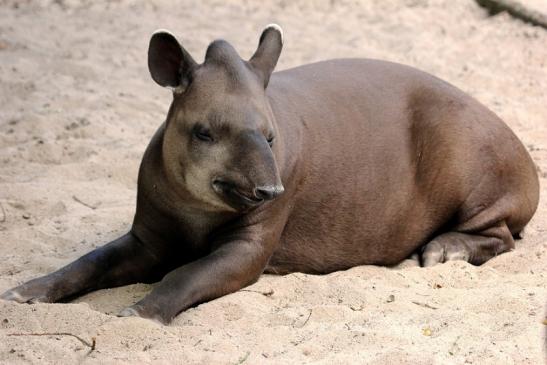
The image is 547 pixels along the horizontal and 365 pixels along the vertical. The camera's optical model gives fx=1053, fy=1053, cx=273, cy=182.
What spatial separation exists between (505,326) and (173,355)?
1416 millimetres

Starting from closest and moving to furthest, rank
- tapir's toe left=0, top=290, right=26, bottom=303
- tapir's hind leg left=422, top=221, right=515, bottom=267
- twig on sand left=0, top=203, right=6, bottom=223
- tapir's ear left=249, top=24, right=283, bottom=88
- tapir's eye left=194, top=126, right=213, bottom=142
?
tapir's eye left=194, top=126, right=213, bottom=142, tapir's toe left=0, top=290, right=26, bottom=303, tapir's ear left=249, top=24, right=283, bottom=88, tapir's hind leg left=422, top=221, right=515, bottom=267, twig on sand left=0, top=203, right=6, bottom=223

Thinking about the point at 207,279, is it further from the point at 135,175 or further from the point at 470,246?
the point at 135,175

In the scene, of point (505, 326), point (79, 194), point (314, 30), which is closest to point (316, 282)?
point (505, 326)

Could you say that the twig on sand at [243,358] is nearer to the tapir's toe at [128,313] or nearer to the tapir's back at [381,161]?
the tapir's toe at [128,313]

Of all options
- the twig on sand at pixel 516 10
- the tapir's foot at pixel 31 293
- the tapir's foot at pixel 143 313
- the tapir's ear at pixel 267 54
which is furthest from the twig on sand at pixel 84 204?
the twig on sand at pixel 516 10

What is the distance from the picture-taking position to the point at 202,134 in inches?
186

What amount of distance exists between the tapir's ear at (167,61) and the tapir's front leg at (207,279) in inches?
32.1

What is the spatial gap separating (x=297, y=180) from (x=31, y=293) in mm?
1438

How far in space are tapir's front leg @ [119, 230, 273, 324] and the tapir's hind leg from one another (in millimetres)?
1034

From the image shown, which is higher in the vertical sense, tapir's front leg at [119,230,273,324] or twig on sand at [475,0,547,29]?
tapir's front leg at [119,230,273,324]

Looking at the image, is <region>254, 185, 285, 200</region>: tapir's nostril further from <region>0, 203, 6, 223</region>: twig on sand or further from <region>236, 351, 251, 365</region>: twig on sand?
<region>0, 203, 6, 223</region>: twig on sand

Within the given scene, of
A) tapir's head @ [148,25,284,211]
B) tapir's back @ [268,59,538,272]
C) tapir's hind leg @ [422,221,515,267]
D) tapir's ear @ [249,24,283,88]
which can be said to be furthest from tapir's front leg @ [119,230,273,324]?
tapir's hind leg @ [422,221,515,267]

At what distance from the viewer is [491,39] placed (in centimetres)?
1029

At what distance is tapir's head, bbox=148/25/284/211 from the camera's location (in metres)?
4.54
